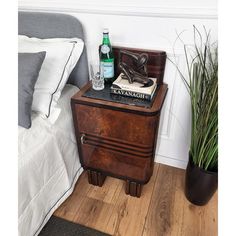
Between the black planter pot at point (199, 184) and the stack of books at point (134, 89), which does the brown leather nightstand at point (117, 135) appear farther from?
the black planter pot at point (199, 184)

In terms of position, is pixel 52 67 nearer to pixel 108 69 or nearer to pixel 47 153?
pixel 108 69

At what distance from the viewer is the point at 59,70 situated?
1.14 metres

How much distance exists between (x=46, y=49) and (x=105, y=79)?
1.14 ft

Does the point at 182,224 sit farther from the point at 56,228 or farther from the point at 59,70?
the point at 59,70

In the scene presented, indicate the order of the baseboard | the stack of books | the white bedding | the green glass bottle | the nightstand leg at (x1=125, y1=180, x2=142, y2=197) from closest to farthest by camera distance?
the white bedding → the stack of books → the green glass bottle → the nightstand leg at (x1=125, y1=180, x2=142, y2=197) → the baseboard

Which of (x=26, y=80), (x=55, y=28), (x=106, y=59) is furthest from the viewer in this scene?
(x=55, y=28)

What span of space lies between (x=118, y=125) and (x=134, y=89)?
192 millimetres

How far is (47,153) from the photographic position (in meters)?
1.04

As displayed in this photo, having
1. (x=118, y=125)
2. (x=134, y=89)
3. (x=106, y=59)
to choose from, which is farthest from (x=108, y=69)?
(x=118, y=125)

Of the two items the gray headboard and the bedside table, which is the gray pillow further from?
the gray headboard

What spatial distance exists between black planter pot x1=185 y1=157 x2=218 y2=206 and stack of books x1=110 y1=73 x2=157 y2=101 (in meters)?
0.47

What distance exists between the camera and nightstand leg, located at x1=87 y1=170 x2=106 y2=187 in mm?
1342

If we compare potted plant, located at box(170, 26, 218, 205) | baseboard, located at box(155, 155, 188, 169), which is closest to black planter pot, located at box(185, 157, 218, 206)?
potted plant, located at box(170, 26, 218, 205)
